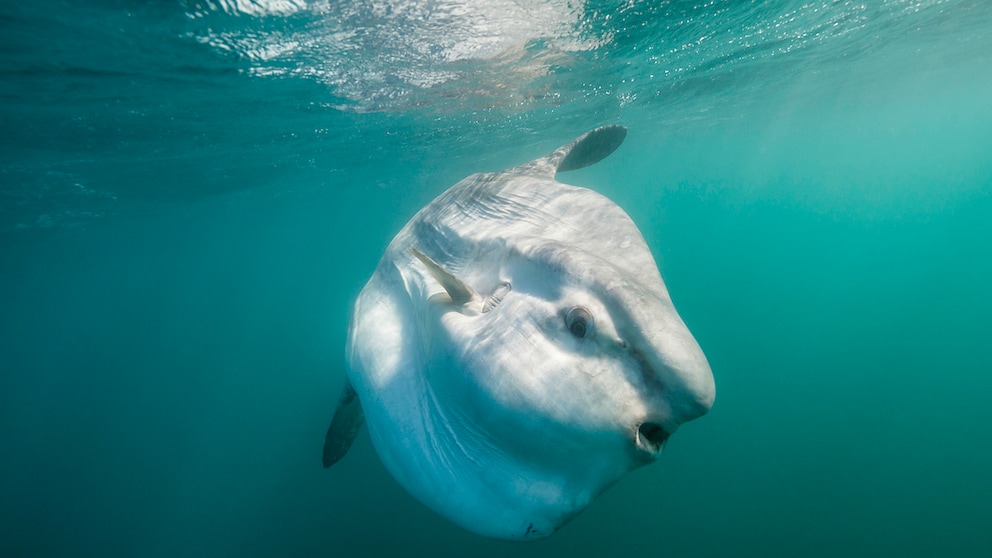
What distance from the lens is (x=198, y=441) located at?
77.5ft

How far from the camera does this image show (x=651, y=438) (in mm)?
1541

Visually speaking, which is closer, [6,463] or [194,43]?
[194,43]

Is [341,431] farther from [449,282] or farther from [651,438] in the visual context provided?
[651,438]

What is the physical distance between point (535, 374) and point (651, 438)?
0.47m

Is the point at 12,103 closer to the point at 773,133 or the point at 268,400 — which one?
the point at 268,400

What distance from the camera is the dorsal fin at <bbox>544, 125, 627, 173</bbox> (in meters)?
3.97

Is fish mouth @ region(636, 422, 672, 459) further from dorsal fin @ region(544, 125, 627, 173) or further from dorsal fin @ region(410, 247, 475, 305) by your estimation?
dorsal fin @ region(544, 125, 627, 173)

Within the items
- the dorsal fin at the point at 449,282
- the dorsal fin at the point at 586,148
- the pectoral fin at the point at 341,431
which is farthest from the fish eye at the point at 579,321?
the pectoral fin at the point at 341,431

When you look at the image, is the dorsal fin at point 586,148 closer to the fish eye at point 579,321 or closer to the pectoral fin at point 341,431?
the fish eye at point 579,321

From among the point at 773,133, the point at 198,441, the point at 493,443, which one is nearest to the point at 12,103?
the point at 493,443

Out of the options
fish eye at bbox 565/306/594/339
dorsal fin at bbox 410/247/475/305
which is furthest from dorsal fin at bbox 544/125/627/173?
fish eye at bbox 565/306/594/339

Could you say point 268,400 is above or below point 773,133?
above

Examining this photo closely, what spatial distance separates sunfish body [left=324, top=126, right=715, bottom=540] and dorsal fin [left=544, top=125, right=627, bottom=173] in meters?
1.50

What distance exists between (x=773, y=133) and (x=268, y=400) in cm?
4616
